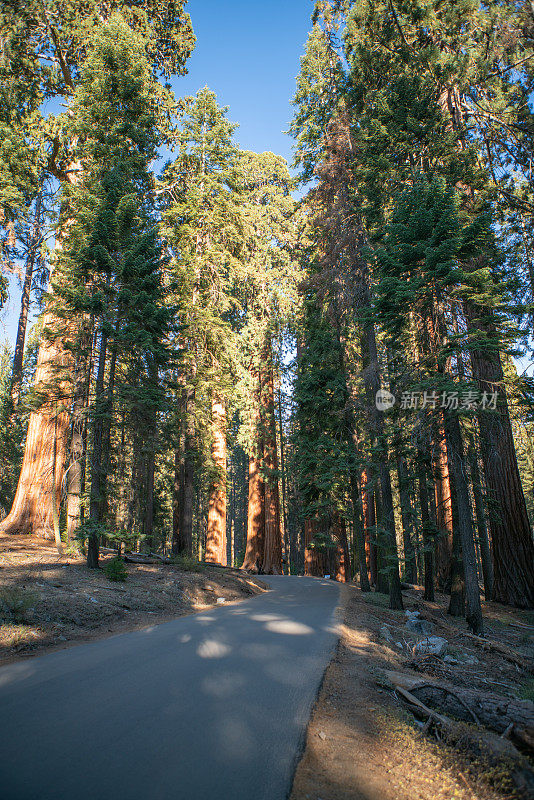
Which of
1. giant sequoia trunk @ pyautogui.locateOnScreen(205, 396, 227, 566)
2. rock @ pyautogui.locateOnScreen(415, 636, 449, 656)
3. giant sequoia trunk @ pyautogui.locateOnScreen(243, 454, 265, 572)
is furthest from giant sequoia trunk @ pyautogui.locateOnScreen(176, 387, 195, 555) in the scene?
rock @ pyautogui.locateOnScreen(415, 636, 449, 656)

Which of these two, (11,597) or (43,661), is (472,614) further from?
(11,597)

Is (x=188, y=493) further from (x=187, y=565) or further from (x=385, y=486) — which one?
(x=385, y=486)

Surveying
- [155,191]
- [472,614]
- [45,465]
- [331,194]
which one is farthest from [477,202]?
[45,465]

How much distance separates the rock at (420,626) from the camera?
27.7 ft

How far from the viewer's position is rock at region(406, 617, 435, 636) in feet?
27.7

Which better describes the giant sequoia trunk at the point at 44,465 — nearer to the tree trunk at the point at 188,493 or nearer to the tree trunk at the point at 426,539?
the tree trunk at the point at 188,493

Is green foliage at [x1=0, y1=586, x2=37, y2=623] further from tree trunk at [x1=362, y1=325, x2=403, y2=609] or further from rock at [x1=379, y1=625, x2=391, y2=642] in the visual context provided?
tree trunk at [x1=362, y1=325, x2=403, y2=609]

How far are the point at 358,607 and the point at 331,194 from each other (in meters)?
13.4

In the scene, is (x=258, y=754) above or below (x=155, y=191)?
below

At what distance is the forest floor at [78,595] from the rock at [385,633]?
13.4ft

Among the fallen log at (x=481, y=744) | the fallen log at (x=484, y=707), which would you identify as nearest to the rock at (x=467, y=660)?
the fallen log at (x=484, y=707)

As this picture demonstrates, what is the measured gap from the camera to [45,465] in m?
13.8

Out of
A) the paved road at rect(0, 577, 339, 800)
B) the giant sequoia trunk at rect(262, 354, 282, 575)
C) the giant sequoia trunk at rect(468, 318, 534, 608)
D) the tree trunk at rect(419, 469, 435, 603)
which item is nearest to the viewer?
the paved road at rect(0, 577, 339, 800)
